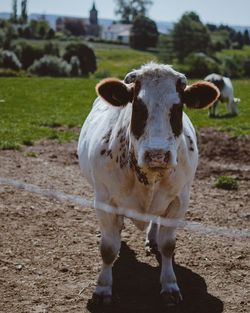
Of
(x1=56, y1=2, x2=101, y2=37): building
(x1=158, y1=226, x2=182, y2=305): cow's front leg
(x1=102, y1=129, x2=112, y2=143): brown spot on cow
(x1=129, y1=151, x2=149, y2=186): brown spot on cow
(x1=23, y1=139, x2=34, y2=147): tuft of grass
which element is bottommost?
(x1=23, y1=139, x2=34, y2=147): tuft of grass

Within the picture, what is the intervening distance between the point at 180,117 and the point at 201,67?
145 feet

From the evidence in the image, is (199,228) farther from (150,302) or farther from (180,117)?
(180,117)

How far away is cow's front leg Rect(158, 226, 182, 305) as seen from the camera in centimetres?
523

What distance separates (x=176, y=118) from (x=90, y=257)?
7.77 ft

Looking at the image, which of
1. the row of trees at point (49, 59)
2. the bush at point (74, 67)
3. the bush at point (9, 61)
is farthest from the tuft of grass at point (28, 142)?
the bush at point (74, 67)

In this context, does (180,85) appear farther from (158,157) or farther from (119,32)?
(119,32)

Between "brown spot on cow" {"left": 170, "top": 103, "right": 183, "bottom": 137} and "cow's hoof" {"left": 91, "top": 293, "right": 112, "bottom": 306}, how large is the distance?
1683mm

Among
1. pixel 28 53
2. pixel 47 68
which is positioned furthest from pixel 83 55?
pixel 47 68

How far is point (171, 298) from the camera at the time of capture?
5.19 m

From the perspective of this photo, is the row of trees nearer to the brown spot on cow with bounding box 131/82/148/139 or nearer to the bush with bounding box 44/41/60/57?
the bush with bounding box 44/41/60/57

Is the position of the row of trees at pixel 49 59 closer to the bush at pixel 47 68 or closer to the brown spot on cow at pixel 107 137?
the bush at pixel 47 68

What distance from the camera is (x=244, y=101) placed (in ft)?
77.6

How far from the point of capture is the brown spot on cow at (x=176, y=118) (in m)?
4.49

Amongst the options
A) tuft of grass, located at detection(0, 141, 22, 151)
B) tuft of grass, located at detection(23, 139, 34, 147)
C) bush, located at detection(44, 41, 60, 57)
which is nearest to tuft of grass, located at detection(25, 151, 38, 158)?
tuft of grass, located at detection(0, 141, 22, 151)
